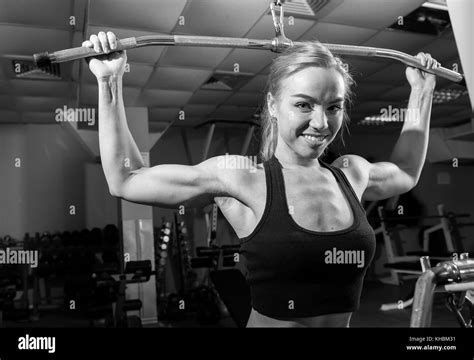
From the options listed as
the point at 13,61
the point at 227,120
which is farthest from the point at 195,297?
the point at 13,61

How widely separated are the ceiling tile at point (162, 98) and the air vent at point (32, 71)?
581 millimetres

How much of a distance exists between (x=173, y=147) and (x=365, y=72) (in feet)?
4.16

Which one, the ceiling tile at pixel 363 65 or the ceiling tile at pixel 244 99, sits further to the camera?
the ceiling tile at pixel 363 65

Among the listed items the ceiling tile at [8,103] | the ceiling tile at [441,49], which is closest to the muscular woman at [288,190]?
the ceiling tile at [441,49]

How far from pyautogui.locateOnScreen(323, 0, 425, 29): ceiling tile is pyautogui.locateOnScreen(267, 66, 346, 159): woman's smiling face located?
1221 millimetres

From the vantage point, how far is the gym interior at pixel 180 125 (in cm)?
180

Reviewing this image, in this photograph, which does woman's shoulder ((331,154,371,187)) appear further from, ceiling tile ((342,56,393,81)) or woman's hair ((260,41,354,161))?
ceiling tile ((342,56,393,81))

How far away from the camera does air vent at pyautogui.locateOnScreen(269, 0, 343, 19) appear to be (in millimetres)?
1878

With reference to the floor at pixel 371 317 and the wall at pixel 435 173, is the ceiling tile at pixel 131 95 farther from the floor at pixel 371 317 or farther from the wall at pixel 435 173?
the floor at pixel 371 317

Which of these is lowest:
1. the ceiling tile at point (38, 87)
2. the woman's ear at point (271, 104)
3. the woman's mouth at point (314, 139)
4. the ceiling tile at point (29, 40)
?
the woman's mouth at point (314, 139)

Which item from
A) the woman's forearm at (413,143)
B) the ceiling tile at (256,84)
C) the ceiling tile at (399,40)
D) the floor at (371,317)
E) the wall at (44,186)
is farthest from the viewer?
the wall at (44,186)

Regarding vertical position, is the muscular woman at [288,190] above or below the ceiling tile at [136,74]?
below

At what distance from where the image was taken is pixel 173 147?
227 centimetres

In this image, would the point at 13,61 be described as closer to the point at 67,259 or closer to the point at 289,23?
the point at 289,23
